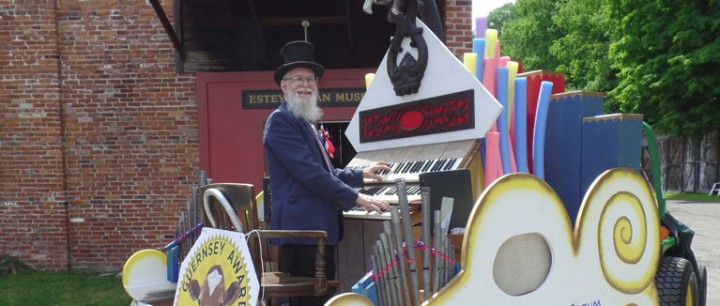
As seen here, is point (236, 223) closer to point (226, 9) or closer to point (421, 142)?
point (421, 142)

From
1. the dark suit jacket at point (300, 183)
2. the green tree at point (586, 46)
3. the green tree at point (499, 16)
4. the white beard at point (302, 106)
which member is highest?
the green tree at point (499, 16)

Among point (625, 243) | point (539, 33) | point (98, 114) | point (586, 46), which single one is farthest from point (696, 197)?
point (625, 243)

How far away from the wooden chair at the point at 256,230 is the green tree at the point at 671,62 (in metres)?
18.6

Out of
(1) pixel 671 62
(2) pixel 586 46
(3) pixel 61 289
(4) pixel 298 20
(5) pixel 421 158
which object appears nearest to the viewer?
(5) pixel 421 158

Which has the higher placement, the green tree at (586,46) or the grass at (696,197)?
the green tree at (586,46)

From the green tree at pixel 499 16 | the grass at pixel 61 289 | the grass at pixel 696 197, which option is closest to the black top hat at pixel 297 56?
the grass at pixel 61 289

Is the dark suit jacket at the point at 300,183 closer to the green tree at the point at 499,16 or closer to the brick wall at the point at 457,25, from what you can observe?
the brick wall at the point at 457,25

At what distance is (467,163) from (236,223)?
1194mm

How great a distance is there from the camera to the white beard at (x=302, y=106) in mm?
3400

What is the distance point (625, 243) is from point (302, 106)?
179cm

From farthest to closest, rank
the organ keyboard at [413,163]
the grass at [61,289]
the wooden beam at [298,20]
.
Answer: the wooden beam at [298,20], the grass at [61,289], the organ keyboard at [413,163]

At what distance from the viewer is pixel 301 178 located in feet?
10.7

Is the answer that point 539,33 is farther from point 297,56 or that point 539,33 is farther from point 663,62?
point 297,56

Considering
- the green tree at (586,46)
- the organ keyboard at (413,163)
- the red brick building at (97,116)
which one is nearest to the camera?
the organ keyboard at (413,163)
